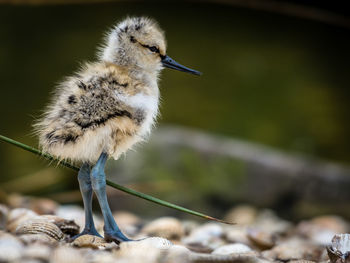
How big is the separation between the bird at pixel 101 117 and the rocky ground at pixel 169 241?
0.17 meters

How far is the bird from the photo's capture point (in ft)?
5.69

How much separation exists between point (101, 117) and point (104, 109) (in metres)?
0.03

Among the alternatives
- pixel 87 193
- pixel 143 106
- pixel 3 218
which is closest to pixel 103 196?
pixel 87 193

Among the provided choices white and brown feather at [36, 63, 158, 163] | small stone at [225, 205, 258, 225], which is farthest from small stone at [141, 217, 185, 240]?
small stone at [225, 205, 258, 225]

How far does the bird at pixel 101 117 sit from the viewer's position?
174 cm

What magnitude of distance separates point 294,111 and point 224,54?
94 cm

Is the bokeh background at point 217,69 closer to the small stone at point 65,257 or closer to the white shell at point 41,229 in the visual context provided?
the white shell at point 41,229

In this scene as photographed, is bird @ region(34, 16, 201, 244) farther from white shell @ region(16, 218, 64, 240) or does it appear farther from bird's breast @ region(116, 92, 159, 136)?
white shell @ region(16, 218, 64, 240)

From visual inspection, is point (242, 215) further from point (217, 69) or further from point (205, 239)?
point (217, 69)

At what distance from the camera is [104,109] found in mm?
1742

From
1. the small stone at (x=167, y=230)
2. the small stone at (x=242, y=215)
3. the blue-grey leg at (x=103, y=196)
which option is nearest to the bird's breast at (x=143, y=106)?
the blue-grey leg at (x=103, y=196)

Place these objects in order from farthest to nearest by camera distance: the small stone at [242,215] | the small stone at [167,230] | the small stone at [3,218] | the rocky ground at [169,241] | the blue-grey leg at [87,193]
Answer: the small stone at [242,215] → the small stone at [167,230] → the small stone at [3,218] → the blue-grey leg at [87,193] → the rocky ground at [169,241]

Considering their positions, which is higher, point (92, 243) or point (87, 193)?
point (87, 193)

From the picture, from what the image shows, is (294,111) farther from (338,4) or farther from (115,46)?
(115,46)
